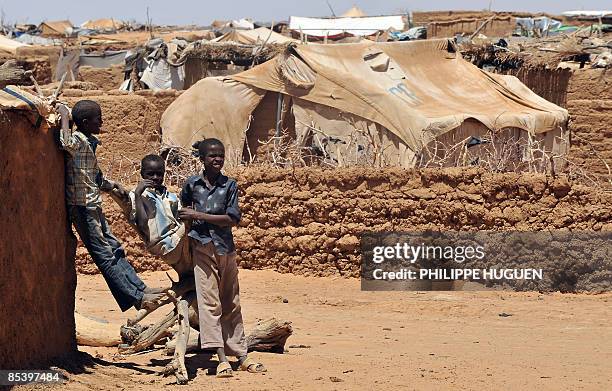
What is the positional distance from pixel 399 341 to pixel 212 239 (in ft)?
7.60

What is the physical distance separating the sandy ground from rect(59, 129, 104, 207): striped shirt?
0.96m

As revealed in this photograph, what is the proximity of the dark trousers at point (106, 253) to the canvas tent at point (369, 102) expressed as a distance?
27.2ft

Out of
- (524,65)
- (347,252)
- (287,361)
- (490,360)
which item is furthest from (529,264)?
(524,65)

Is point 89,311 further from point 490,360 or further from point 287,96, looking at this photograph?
point 287,96

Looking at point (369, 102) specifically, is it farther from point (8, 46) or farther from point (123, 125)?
point (8, 46)

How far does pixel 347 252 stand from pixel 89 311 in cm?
317

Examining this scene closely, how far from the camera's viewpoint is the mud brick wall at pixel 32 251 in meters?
5.85

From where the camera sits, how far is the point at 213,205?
672 cm

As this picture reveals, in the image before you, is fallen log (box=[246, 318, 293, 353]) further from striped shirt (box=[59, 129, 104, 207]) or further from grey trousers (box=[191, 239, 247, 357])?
striped shirt (box=[59, 129, 104, 207])

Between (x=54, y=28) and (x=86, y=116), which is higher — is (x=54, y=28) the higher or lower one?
the higher one

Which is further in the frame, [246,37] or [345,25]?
[345,25]

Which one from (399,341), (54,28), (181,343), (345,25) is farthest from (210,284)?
(54,28)

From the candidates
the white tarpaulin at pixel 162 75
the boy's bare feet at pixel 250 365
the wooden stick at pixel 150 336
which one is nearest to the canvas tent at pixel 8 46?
the white tarpaulin at pixel 162 75

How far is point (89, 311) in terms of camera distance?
9.70m
